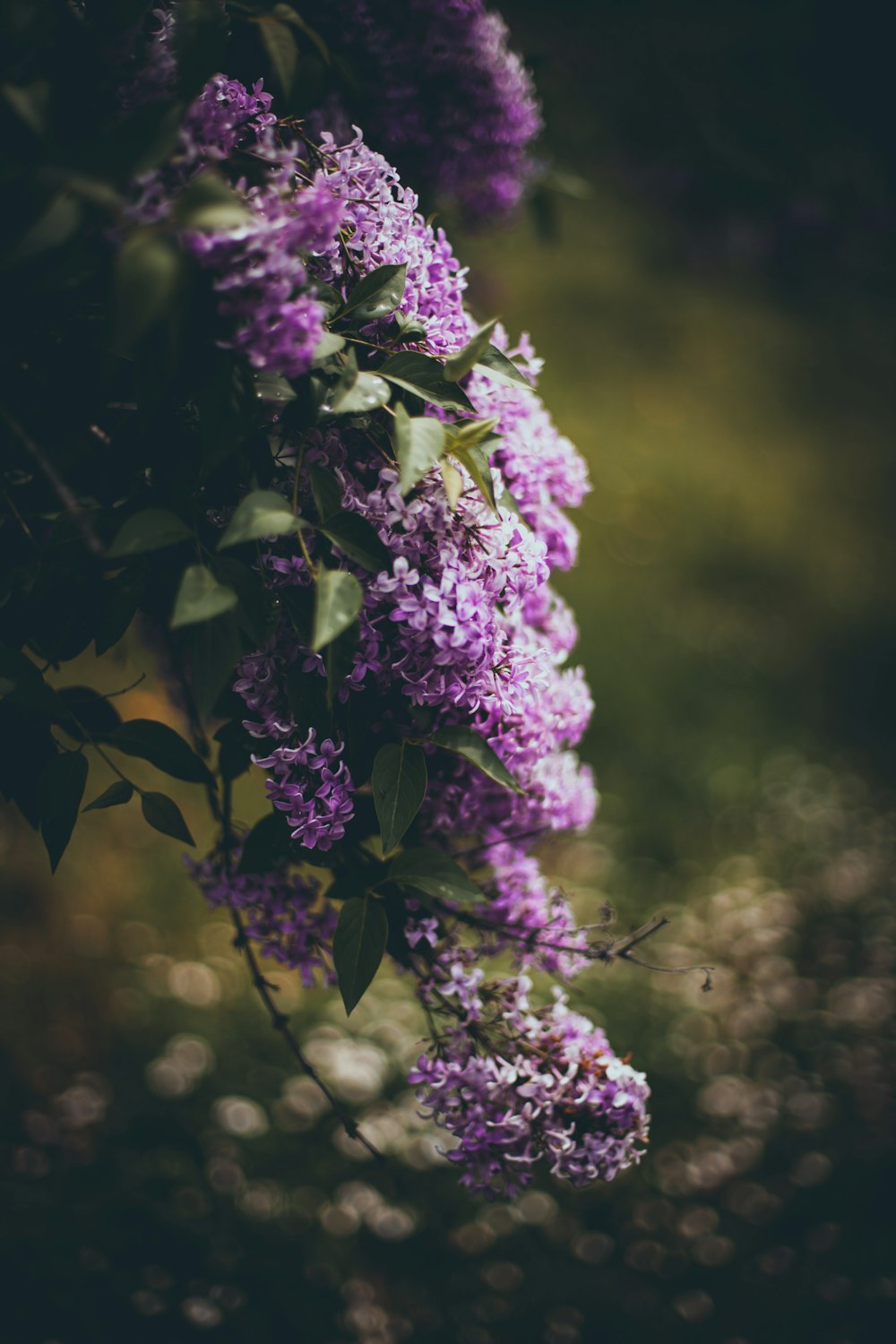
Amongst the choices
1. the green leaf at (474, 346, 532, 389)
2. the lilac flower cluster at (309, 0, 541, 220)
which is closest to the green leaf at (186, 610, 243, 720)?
the green leaf at (474, 346, 532, 389)

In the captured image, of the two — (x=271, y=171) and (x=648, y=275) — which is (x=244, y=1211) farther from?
(x=648, y=275)

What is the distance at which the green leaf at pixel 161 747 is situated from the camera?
2.98ft

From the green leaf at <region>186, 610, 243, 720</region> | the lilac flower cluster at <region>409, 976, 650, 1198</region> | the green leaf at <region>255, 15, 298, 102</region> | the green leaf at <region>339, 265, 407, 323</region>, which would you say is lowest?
the lilac flower cluster at <region>409, 976, 650, 1198</region>

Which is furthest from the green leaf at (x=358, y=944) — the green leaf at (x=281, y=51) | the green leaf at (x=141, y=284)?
the green leaf at (x=281, y=51)

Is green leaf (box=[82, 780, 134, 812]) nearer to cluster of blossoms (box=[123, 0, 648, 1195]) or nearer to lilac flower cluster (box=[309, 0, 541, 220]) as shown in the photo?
cluster of blossoms (box=[123, 0, 648, 1195])

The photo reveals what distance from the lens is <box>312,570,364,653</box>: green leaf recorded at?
2.20 feet

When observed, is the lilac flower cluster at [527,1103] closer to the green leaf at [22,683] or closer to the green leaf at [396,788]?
the green leaf at [396,788]

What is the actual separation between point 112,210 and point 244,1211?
216 cm

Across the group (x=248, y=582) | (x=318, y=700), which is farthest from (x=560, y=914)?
(x=248, y=582)

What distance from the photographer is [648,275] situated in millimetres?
8008

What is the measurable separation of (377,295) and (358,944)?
0.61 meters

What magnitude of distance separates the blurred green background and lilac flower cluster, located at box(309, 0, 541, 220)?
0.30m

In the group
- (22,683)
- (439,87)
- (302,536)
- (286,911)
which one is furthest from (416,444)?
(439,87)

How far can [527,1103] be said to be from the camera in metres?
0.99
